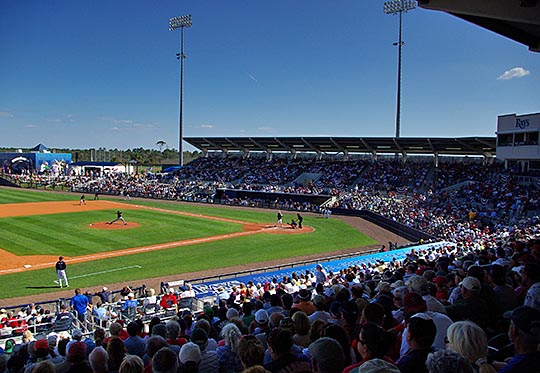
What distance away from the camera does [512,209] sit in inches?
1196

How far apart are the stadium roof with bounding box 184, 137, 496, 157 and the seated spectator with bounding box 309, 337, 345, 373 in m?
41.9

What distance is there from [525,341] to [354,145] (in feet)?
165

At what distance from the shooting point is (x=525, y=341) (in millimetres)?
3352

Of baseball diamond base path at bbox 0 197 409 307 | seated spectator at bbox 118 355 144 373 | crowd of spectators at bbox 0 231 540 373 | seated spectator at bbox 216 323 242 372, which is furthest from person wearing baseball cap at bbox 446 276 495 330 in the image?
baseball diamond base path at bbox 0 197 409 307

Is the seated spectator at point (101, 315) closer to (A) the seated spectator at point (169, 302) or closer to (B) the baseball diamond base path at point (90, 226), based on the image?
(A) the seated spectator at point (169, 302)

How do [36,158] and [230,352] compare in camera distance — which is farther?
[36,158]

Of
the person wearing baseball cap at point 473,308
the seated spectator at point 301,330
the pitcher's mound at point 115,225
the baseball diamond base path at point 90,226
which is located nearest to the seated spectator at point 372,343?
the seated spectator at point 301,330

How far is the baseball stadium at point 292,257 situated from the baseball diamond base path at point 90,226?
0.20 meters

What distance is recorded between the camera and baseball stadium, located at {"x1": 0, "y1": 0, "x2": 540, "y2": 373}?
13.6ft

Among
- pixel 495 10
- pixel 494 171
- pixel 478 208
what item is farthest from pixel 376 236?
pixel 495 10

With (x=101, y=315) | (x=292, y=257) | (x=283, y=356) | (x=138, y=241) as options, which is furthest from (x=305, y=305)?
(x=138, y=241)

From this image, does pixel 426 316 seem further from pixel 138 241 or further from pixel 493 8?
pixel 138 241

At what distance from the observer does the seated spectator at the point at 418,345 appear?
133 inches

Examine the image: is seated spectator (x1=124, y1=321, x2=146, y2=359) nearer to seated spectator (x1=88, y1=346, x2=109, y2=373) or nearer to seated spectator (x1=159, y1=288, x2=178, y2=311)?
seated spectator (x1=88, y1=346, x2=109, y2=373)
